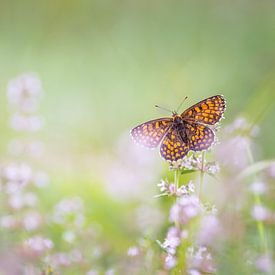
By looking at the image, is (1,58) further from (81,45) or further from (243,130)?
(243,130)

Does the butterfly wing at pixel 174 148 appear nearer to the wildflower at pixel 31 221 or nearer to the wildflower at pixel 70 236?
the wildflower at pixel 70 236

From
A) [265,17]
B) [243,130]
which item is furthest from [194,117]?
[265,17]

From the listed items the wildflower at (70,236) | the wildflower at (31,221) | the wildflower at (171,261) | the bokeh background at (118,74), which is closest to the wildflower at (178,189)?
the wildflower at (171,261)

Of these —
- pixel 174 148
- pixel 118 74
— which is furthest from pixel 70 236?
pixel 118 74

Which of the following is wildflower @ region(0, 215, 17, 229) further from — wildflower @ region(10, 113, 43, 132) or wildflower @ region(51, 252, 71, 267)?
wildflower @ region(10, 113, 43, 132)

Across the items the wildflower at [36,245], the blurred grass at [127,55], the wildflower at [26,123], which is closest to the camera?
the wildflower at [36,245]

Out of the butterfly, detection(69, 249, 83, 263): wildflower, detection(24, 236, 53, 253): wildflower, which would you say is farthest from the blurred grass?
the butterfly

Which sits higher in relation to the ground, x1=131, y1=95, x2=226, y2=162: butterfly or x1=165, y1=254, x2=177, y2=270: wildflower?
x1=131, y1=95, x2=226, y2=162: butterfly

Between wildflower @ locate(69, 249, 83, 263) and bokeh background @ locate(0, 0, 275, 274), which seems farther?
bokeh background @ locate(0, 0, 275, 274)
